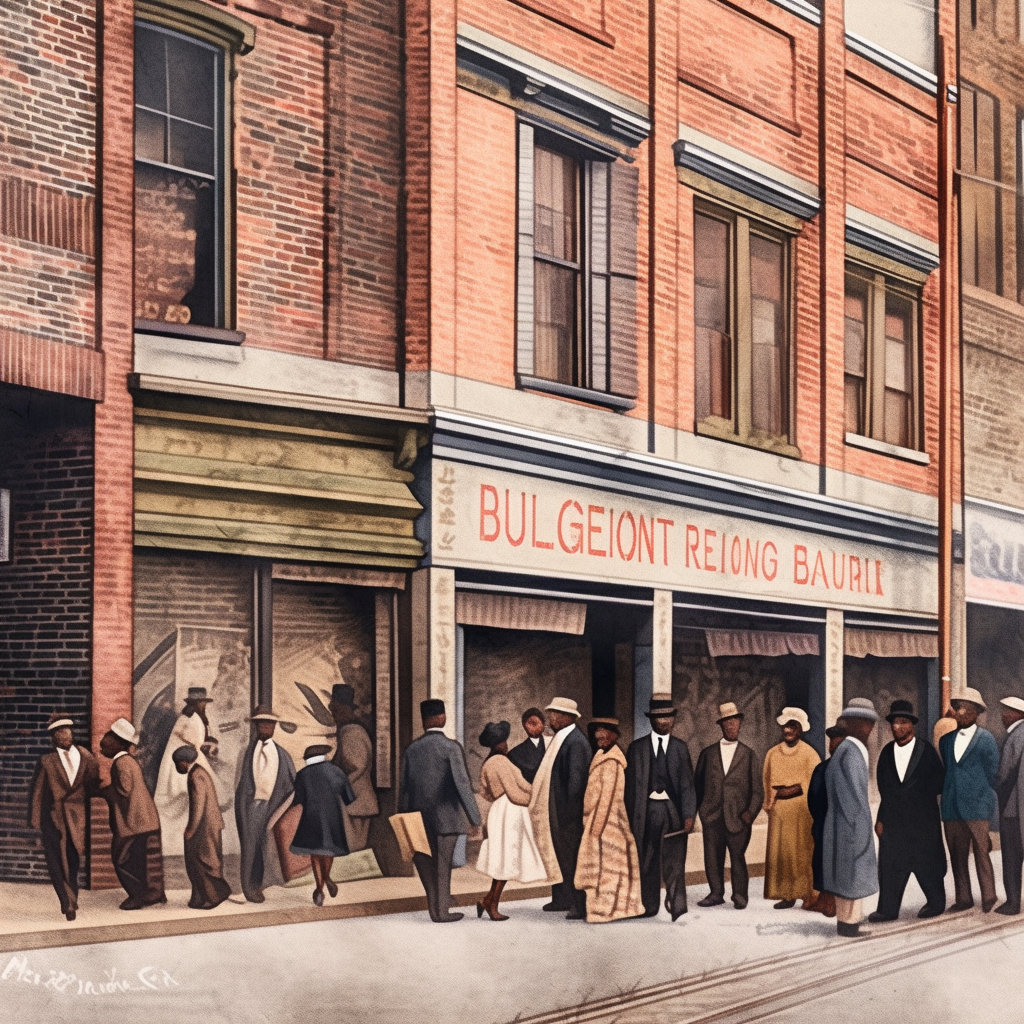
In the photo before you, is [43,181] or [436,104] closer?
[43,181]

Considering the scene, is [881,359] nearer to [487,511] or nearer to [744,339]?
[744,339]

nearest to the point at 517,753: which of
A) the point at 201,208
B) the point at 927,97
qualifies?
the point at 201,208

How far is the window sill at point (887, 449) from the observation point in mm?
9781

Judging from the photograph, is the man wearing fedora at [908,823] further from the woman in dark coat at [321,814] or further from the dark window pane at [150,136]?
the dark window pane at [150,136]

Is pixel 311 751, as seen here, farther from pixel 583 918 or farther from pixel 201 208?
pixel 201 208

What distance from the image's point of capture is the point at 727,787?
8.83 metres

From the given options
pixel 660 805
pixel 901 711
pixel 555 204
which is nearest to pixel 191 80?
pixel 555 204

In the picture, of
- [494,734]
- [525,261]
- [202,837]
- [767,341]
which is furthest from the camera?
[767,341]

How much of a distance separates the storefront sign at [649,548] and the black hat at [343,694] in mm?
766

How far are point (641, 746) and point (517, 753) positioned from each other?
698mm

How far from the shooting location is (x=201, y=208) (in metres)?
7.43

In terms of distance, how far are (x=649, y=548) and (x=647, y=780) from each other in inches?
46.8

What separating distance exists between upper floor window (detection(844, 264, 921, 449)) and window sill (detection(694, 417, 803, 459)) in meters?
0.49

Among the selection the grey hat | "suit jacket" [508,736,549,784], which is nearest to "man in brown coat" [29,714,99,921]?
"suit jacket" [508,736,549,784]
